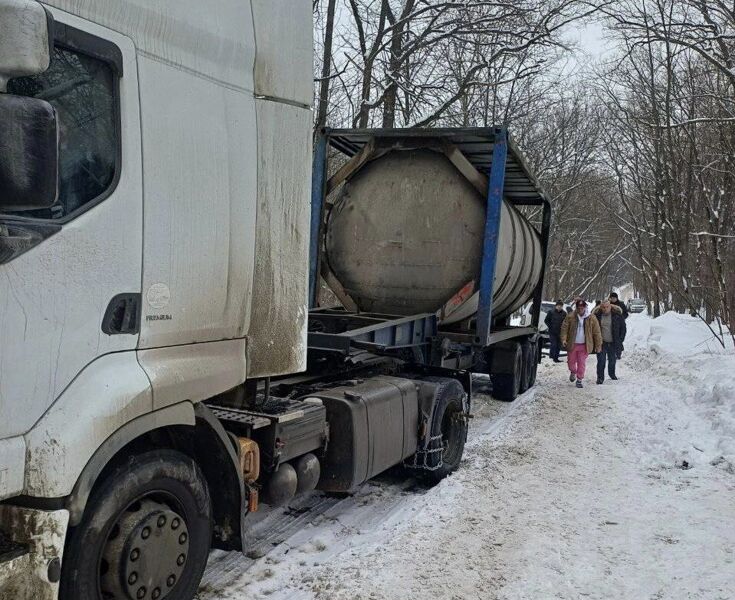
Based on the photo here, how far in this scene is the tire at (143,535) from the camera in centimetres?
286

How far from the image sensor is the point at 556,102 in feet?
93.6

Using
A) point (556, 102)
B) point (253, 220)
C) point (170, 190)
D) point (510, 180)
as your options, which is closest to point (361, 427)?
point (253, 220)

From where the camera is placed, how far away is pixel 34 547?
258 centimetres

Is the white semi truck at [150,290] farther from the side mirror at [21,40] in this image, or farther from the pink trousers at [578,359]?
the pink trousers at [578,359]

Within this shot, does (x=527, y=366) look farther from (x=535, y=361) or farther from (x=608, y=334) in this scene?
(x=608, y=334)

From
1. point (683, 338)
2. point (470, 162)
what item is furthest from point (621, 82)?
point (470, 162)

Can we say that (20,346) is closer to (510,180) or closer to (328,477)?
(328,477)

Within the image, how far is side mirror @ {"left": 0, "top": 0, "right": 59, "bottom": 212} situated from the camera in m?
2.24

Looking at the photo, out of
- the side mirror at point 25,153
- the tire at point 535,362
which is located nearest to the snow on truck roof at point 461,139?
the tire at point 535,362

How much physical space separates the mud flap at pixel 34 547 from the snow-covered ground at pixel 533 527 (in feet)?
5.10

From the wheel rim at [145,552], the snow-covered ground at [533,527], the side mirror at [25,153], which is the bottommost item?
the snow-covered ground at [533,527]

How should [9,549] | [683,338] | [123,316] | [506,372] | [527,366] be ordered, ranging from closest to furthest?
[9,549], [123,316], [506,372], [527,366], [683,338]

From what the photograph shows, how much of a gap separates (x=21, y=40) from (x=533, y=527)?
475 cm

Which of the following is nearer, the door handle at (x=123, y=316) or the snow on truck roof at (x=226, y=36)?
the door handle at (x=123, y=316)
